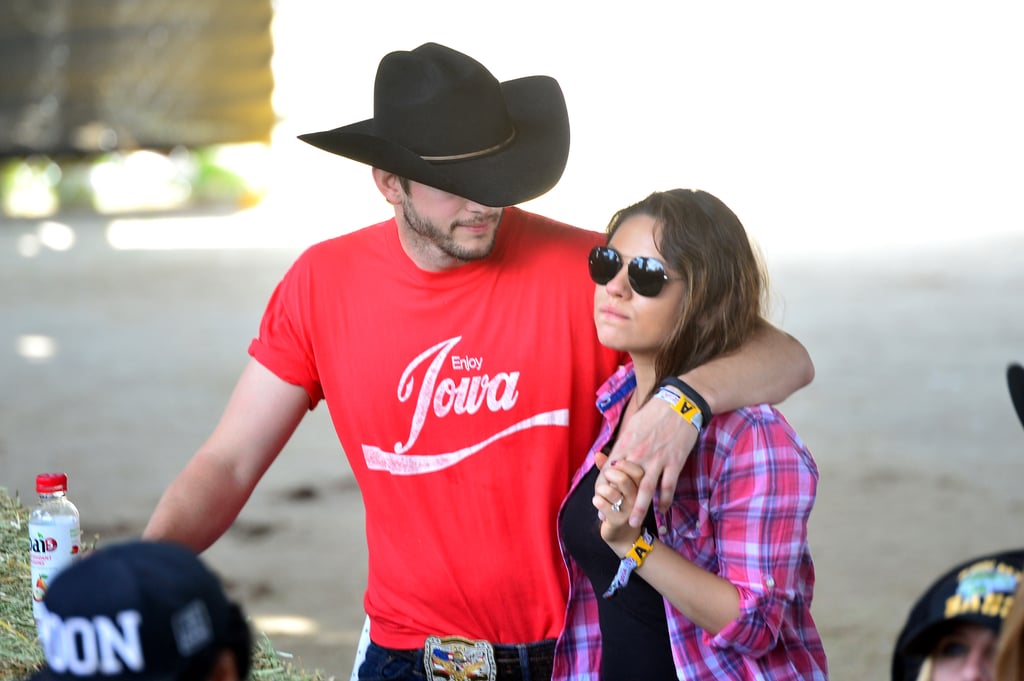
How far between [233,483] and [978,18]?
77.0ft

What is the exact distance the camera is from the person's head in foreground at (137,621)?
1.46 metres

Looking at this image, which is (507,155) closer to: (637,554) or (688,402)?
(688,402)

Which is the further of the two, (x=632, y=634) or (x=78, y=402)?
(x=78, y=402)

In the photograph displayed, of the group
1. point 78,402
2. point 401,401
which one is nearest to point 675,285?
point 401,401

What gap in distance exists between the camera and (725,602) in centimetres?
238

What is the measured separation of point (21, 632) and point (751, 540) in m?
1.72

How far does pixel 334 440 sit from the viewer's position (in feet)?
28.6

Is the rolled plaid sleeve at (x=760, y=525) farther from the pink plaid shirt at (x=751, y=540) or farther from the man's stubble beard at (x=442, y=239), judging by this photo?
the man's stubble beard at (x=442, y=239)

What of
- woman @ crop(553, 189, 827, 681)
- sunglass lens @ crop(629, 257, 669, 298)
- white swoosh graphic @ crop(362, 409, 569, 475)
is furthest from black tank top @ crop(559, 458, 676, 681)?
sunglass lens @ crop(629, 257, 669, 298)

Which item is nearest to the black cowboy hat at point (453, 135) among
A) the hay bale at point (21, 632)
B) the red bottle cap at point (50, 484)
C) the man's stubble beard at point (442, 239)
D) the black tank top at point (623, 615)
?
the man's stubble beard at point (442, 239)

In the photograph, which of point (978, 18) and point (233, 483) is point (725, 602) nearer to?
point (233, 483)

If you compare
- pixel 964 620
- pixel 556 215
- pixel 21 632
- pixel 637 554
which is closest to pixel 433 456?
pixel 637 554

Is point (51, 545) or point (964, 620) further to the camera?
point (51, 545)

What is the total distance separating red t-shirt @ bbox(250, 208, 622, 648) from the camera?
117 inches
